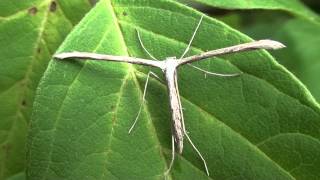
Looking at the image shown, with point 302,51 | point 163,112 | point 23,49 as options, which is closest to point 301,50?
point 302,51

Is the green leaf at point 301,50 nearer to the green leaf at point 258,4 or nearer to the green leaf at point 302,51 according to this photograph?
the green leaf at point 302,51

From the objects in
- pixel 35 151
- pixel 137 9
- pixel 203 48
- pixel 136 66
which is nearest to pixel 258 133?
pixel 203 48

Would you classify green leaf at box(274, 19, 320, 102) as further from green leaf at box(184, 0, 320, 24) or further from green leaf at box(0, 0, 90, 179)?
green leaf at box(0, 0, 90, 179)

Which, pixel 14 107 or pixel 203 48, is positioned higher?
pixel 203 48

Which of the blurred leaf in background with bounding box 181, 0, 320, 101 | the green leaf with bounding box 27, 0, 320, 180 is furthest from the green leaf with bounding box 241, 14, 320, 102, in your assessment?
the green leaf with bounding box 27, 0, 320, 180

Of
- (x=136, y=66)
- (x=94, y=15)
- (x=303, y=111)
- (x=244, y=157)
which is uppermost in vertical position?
(x=94, y=15)

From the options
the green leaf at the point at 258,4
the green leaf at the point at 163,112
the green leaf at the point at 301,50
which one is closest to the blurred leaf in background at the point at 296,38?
the green leaf at the point at 301,50

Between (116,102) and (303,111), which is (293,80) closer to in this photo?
(303,111)
